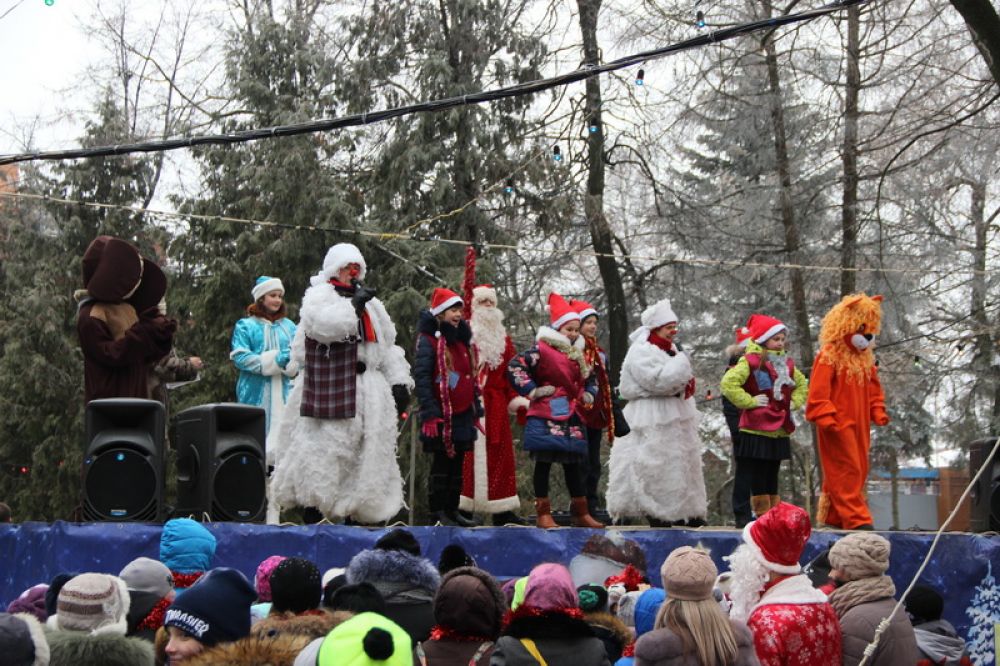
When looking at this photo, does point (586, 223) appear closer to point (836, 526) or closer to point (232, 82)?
point (232, 82)

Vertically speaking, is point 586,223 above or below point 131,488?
above

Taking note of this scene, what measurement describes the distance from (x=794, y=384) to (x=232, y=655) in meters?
6.35

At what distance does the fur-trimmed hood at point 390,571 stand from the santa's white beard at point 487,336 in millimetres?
4488

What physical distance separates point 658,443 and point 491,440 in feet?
4.02

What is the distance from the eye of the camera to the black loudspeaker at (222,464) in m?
7.79

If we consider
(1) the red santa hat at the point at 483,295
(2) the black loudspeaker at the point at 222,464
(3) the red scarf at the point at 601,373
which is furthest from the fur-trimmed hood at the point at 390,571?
(1) the red santa hat at the point at 483,295

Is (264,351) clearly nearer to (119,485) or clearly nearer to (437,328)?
(437,328)

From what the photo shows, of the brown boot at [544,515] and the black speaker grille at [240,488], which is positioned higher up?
the black speaker grille at [240,488]

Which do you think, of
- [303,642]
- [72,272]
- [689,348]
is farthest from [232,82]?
[303,642]

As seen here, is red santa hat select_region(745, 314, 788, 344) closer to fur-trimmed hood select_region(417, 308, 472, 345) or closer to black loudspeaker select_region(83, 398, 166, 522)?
fur-trimmed hood select_region(417, 308, 472, 345)

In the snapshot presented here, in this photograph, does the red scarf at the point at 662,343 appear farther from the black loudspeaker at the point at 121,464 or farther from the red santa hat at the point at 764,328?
the black loudspeaker at the point at 121,464

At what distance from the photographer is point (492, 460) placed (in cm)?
918

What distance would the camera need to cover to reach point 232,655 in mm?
3539

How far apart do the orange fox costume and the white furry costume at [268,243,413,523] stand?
122 inches
